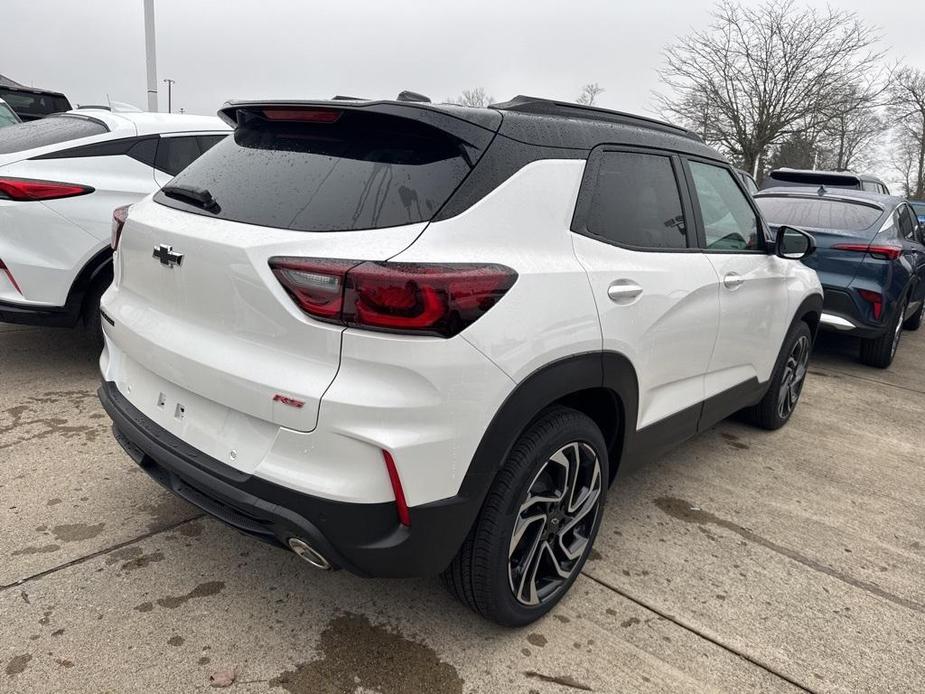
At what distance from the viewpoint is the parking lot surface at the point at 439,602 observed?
83.5 inches

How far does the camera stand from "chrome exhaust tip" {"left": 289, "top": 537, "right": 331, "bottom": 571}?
6.23 feet

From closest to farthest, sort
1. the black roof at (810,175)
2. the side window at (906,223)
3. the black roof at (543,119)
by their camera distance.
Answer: the black roof at (543,119) → the side window at (906,223) → the black roof at (810,175)

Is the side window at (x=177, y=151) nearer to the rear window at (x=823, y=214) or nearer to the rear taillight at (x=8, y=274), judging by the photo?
the rear taillight at (x=8, y=274)

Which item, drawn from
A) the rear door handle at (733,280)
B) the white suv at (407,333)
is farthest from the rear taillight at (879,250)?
the white suv at (407,333)

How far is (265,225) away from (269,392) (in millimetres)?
490

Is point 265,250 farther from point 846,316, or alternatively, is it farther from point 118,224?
point 846,316

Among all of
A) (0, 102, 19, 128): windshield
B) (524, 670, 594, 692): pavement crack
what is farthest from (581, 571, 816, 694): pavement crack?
(0, 102, 19, 128): windshield

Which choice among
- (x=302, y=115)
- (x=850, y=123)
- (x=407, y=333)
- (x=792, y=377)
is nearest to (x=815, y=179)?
(x=792, y=377)

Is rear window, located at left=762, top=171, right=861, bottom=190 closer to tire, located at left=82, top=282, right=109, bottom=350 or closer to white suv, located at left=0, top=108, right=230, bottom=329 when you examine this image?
white suv, located at left=0, top=108, right=230, bottom=329

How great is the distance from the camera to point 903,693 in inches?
87.4

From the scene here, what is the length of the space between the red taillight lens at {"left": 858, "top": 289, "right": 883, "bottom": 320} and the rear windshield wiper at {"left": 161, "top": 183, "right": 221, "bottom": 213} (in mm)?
5426

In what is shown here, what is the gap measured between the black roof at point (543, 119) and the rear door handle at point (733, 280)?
24.8 inches

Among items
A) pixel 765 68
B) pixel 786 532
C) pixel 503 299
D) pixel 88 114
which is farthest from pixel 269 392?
pixel 765 68

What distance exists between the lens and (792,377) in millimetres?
4453
